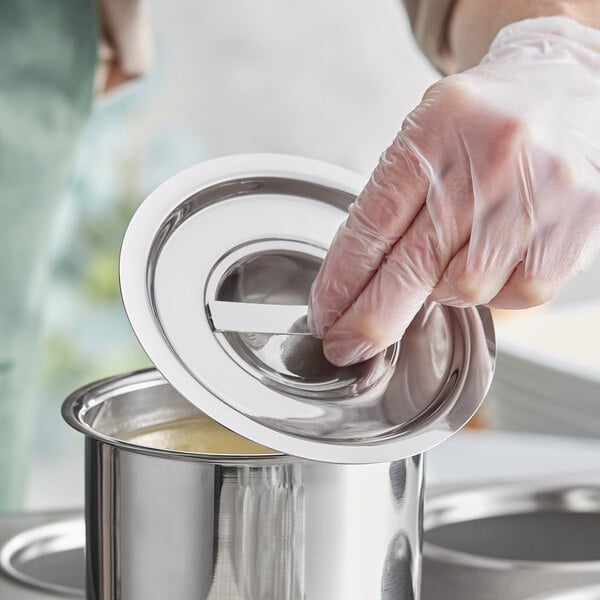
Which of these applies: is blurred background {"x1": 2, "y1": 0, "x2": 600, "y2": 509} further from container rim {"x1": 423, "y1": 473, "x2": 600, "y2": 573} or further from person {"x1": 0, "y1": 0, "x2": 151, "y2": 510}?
container rim {"x1": 423, "y1": 473, "x2": 600, "y2": 573}

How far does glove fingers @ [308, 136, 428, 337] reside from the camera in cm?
58

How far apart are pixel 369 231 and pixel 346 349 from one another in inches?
2.7

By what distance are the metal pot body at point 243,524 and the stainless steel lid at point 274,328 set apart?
0.07ft

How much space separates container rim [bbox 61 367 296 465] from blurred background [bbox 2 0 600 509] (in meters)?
1.99

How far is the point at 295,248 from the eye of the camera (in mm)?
632

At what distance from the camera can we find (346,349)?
0.59 m

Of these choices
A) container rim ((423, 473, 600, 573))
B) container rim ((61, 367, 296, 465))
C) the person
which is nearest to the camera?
container rim ((61, 367, 296, 465))

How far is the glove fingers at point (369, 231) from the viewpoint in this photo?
579 mm

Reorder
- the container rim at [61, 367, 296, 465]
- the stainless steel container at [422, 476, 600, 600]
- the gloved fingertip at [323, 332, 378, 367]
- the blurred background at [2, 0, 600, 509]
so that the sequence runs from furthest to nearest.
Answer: the blurred background at [2, 0, 600, 509] < the stainless steel container at [422, 476, 600, 600] < the gloved fingertip at [323, 332, 378, 367] < the container rim at [61, 367, 296, 465]

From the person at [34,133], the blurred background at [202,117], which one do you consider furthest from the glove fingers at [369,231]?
the blurred background at [202,117]

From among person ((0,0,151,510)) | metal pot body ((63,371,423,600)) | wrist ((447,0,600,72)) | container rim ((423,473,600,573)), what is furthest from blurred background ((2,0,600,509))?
metal pot body ((63,371,423,600))

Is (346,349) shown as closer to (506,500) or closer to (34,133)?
(506,500)

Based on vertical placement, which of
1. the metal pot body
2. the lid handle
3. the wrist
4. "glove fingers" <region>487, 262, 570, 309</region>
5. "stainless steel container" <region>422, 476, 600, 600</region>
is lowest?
"stainless steel container" <region>422, 476, 600, 600</region>

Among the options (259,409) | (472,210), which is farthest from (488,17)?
(259,409)
